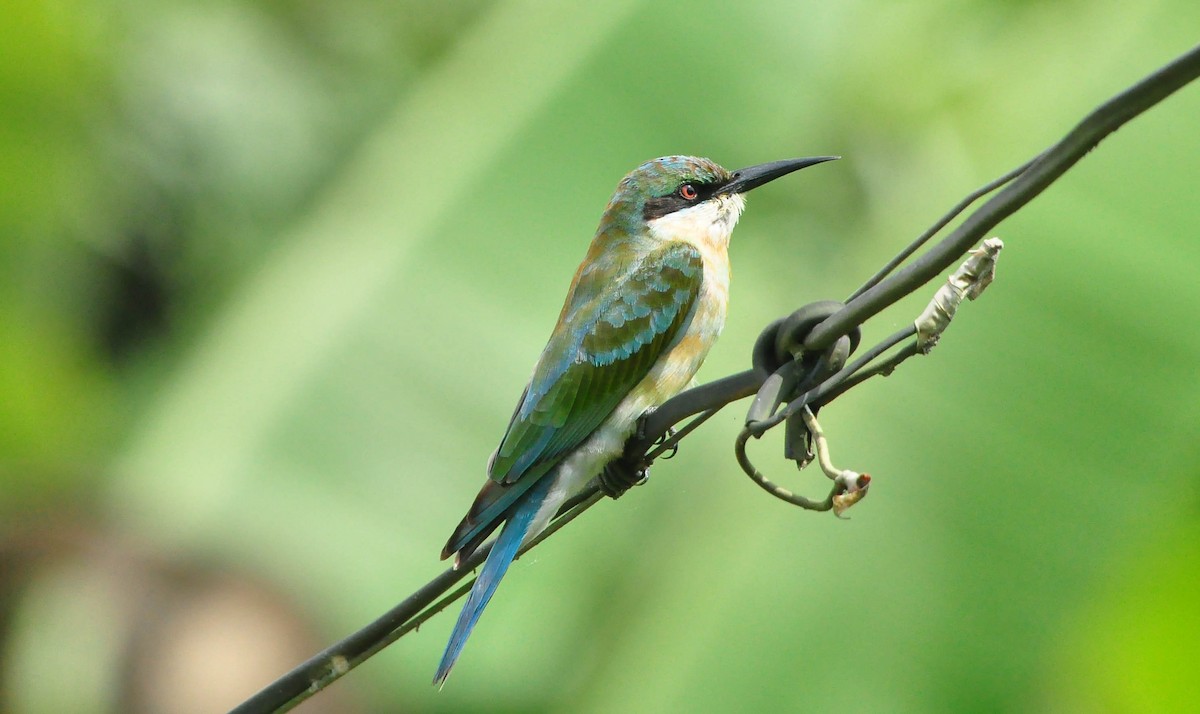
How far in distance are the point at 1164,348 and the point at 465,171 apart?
174cm

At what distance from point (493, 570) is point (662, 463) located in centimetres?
103

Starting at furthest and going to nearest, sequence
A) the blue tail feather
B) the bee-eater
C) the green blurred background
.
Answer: the green blurred background, the bee-eater, the blue tail feather

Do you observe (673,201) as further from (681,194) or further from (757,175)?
(757,175)

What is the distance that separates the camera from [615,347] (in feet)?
8.77

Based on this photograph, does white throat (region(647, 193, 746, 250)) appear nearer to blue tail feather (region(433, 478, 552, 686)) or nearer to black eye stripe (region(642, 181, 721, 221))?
black eye stripe (region(642, 181, 721, 221))

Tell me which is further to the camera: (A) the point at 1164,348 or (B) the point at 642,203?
(B) the point at 642,203

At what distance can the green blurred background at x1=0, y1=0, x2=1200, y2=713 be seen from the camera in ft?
9.43

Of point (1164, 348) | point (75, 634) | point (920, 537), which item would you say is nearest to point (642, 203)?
point (920, 537)

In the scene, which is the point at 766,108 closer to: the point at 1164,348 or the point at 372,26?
the point at 1164,348

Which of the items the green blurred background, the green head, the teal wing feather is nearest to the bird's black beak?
the green head

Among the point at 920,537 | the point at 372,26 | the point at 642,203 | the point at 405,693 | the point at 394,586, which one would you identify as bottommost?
the point at 405,693

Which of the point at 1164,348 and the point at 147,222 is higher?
the point at 1164,348

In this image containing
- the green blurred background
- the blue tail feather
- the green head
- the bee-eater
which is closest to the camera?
the blue tail feather

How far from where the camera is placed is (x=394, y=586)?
125 inches
